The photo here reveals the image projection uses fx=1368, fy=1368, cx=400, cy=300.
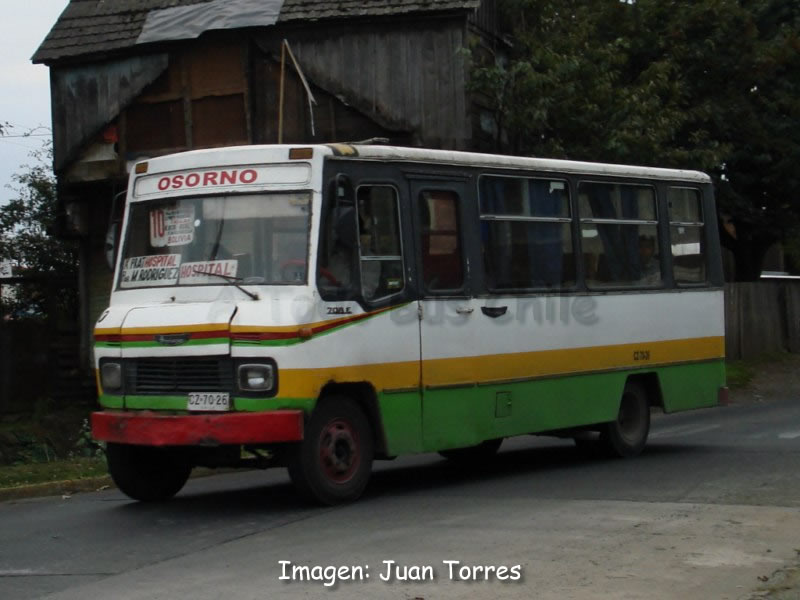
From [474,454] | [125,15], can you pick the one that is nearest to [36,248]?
[125,15]

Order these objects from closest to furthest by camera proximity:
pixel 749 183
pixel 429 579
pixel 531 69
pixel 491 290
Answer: pixel 429 579 → pixel 491 290 → pixel 531 69 → pixel 749 183

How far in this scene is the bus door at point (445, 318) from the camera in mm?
11430

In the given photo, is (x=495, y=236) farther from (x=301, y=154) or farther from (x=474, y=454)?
(x=474, y=454)

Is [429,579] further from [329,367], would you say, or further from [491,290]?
[491,290]

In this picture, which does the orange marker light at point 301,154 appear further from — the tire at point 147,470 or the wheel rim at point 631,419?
the wheel rim at point 631,419

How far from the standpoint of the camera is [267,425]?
9.92 m

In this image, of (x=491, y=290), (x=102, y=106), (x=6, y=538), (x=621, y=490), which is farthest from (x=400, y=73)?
(x=6, y=538)

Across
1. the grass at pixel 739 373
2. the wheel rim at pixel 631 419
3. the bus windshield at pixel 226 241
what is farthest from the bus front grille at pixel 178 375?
the grass at pixel 739 373

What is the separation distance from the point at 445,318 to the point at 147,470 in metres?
2.81

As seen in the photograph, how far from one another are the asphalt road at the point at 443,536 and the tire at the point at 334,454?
18 cm

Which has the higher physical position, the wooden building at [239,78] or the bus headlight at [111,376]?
the wooden building at [239,78]

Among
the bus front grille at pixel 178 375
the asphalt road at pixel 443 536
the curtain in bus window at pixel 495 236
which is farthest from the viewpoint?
the curtain in bus window at pixel 495 236

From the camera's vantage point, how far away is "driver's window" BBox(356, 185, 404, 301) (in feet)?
35.8

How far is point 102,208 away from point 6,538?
1653cm
